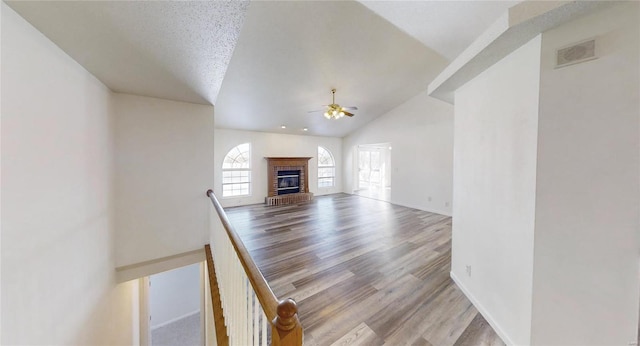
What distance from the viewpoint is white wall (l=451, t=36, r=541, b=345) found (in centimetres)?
149

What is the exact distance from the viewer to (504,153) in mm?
1737

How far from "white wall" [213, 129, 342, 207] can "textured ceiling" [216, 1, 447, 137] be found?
1.82ft

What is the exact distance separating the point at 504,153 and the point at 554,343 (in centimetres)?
133

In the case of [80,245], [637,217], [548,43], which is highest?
[548,43]

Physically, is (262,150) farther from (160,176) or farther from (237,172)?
(160,176)

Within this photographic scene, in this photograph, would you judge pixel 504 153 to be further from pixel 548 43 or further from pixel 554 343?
→ pixel 554 343

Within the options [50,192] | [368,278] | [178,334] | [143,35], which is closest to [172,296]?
[178,334]

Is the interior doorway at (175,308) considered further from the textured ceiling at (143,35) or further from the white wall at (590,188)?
the white wall at (590,188)

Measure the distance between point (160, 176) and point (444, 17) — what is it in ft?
Result: 13.4

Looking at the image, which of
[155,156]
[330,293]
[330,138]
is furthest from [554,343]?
[330,138]

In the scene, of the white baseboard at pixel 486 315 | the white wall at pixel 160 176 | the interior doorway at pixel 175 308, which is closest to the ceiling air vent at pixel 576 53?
the white baseboard at pixel 486 315

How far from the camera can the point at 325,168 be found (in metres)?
8.86

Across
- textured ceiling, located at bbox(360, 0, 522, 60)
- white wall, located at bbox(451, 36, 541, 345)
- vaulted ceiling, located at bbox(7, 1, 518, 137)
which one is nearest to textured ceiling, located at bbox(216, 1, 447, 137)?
vaulted ceiling, located at bbox(7, 1, 518, 137)

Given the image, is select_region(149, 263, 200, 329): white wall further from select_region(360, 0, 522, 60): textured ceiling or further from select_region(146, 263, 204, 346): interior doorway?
select_region(360, 0, 522, 60): textured ceiling
